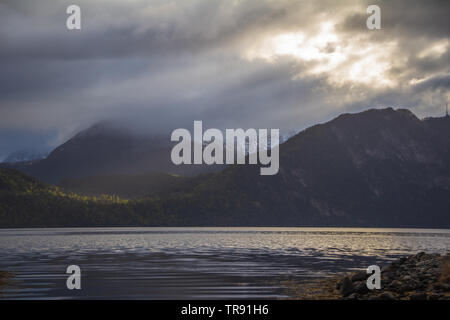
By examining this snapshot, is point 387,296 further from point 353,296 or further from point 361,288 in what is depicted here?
point 361,288

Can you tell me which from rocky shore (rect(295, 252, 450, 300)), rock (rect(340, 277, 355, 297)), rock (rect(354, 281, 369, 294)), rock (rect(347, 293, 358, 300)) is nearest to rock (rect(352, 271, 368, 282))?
rocky shore (rect(295, 252, 450, 300))

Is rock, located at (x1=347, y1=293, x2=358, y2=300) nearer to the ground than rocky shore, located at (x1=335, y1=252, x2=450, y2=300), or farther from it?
nearer to the ground

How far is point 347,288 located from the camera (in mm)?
47688

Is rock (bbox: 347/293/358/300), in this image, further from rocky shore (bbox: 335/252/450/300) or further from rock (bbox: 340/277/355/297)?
rock (bbox: 340/277/355/297)

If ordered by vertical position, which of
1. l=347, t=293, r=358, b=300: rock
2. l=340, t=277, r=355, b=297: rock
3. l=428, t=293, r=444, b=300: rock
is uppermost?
l=428, t=293, r=444, b=300: rock

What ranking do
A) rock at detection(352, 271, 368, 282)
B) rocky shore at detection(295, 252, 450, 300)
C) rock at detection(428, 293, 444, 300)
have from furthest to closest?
rock at detection(352, 271, 368, 282) → rocky shore at detection(295, 252, 450, 300) → rock at detection(428, 293, 444, 300)

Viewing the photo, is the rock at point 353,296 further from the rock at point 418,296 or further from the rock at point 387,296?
the rock at point 418,296

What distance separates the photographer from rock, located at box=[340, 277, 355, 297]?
155 feet

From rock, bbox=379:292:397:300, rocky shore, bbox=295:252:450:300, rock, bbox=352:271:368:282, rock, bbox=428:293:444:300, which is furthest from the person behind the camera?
rock, bbox=352:271:368:282

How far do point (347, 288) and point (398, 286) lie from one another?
407 cm

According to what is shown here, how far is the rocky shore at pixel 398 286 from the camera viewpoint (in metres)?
43.8
